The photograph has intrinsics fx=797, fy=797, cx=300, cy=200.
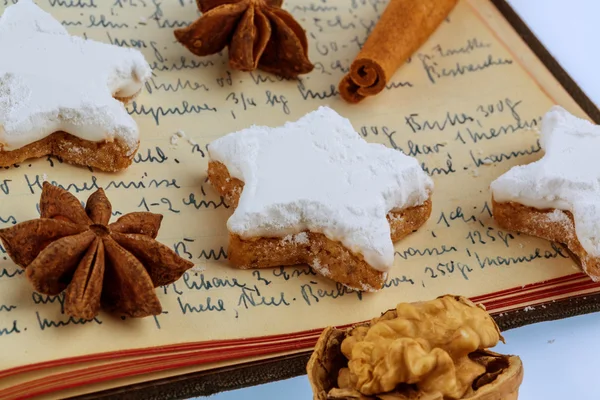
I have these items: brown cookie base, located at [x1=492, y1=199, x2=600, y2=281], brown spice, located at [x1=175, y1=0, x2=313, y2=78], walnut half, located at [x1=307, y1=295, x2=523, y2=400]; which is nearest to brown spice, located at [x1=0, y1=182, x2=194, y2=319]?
walnut half, located at [x1=307, y1=295, x2=523, y2=400]

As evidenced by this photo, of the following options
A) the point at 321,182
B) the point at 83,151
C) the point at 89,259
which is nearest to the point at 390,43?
the point at 321,182

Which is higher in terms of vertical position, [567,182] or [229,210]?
[567,182]

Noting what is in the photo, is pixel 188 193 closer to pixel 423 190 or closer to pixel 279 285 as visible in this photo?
pixel 279 285

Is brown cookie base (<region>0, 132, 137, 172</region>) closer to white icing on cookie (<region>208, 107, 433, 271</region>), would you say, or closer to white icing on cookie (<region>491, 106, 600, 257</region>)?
white icing on cookie (<region>208, 107, 433, 271</region>)

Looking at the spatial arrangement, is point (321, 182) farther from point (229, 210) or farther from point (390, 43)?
point (390, 43)

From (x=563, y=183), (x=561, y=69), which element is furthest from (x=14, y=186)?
(x=561, y=69)
